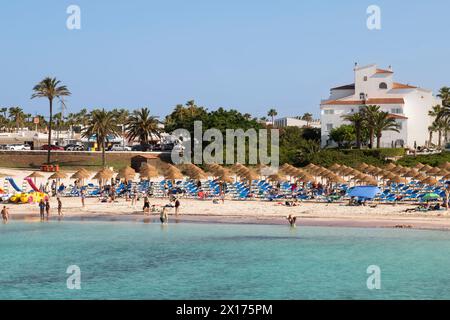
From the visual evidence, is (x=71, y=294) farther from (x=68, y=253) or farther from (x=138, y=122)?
(x=138, y=122)

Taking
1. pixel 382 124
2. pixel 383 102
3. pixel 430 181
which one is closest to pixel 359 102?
pixel 383 102

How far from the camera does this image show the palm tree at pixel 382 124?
74062mm

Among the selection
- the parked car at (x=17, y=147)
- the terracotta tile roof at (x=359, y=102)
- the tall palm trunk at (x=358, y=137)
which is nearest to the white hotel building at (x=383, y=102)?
the terracotta tile roof at (x=359, y=102)

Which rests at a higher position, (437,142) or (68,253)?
(437,142)

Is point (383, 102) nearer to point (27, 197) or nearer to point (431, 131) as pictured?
point (431, 131)

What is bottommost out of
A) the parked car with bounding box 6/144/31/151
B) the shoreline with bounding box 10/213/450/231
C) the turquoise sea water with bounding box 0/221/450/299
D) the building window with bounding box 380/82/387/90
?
the turquoise sea water with bounding box 0/221/450/299

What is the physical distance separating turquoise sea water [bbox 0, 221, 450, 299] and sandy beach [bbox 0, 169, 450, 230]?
158 centimetres

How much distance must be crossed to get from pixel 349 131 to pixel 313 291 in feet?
Answer: 181

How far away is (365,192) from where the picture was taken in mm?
40938

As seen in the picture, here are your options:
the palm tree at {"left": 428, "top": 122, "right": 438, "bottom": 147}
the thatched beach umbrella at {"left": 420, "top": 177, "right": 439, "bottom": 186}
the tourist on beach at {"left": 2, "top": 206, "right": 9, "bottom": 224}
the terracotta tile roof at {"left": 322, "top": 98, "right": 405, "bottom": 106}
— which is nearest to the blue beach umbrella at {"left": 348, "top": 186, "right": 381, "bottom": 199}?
the thatched beach umbrella at {"left": 420, "top": 177, "right": 439, "bottom": 186}

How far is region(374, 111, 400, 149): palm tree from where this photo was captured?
74.1 m

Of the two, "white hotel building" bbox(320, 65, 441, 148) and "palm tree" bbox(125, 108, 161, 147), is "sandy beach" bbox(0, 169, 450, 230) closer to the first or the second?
"palm tree" bbox(125, 108, 161, 147)

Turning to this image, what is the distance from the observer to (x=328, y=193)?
45.4m
